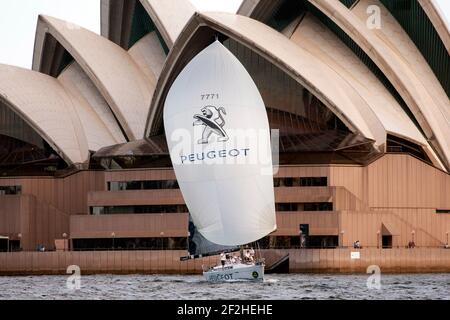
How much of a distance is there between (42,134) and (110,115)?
18.0 feet

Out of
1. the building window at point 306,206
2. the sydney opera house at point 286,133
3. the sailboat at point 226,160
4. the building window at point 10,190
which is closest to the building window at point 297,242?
the sydney opera house at point 286,133

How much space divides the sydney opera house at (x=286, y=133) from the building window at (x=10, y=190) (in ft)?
0.33

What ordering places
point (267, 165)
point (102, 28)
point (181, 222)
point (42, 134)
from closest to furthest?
point (267, 165) < point (181, 222) < point (42, 134) < point (102, 28)

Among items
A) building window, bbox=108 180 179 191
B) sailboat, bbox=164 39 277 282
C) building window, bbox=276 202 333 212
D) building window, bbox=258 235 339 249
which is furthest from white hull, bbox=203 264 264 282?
building window, bbox=108 180 179 191

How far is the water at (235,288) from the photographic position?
43.9 meters

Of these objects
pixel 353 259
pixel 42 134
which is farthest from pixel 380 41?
pixel 42 134

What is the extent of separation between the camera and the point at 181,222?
6956cm

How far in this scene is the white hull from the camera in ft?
170

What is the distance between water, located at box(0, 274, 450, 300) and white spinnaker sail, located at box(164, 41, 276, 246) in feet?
8.77

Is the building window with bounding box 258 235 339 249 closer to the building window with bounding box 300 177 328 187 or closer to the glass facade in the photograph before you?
the building window with bounding box 300 177 328 187

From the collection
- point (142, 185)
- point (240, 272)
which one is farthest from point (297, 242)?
point (240, 272)

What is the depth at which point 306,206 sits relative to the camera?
225ft

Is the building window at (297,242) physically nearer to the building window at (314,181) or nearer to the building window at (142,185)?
the building window at (314,181)

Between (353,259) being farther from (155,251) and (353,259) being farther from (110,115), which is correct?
(110,115)
